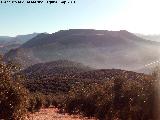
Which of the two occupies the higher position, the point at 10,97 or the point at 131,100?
the point at 10,97

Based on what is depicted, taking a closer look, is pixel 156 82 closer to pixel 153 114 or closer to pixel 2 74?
pixel 153 114

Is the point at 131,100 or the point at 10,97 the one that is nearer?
the point at 10,97

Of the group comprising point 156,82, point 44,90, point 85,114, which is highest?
point 156,82

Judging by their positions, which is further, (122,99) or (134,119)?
(122,99)

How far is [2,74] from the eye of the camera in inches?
1312

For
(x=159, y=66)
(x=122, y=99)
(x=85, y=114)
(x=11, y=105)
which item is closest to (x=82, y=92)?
(x=85, y=114)

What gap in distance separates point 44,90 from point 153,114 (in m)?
157

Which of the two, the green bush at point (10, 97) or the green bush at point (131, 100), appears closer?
the green bush at point (10, 97)

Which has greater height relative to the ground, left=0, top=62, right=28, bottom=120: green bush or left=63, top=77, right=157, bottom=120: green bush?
left=0, top=62, right=28, bottom=120: green bush

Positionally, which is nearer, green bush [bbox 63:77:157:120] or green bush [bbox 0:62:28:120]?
green bush [bbox 0:62:28:120]

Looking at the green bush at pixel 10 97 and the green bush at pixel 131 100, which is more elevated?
the green bush at pixel 10 97

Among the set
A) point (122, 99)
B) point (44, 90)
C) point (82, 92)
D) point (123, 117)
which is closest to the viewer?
point (123, 117)

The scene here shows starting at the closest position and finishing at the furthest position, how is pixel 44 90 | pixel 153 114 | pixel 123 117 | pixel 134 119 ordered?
pixel 153 114
pixel 134 119
pixel 123 117
pixel 44 90

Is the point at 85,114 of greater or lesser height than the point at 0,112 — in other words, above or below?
below
